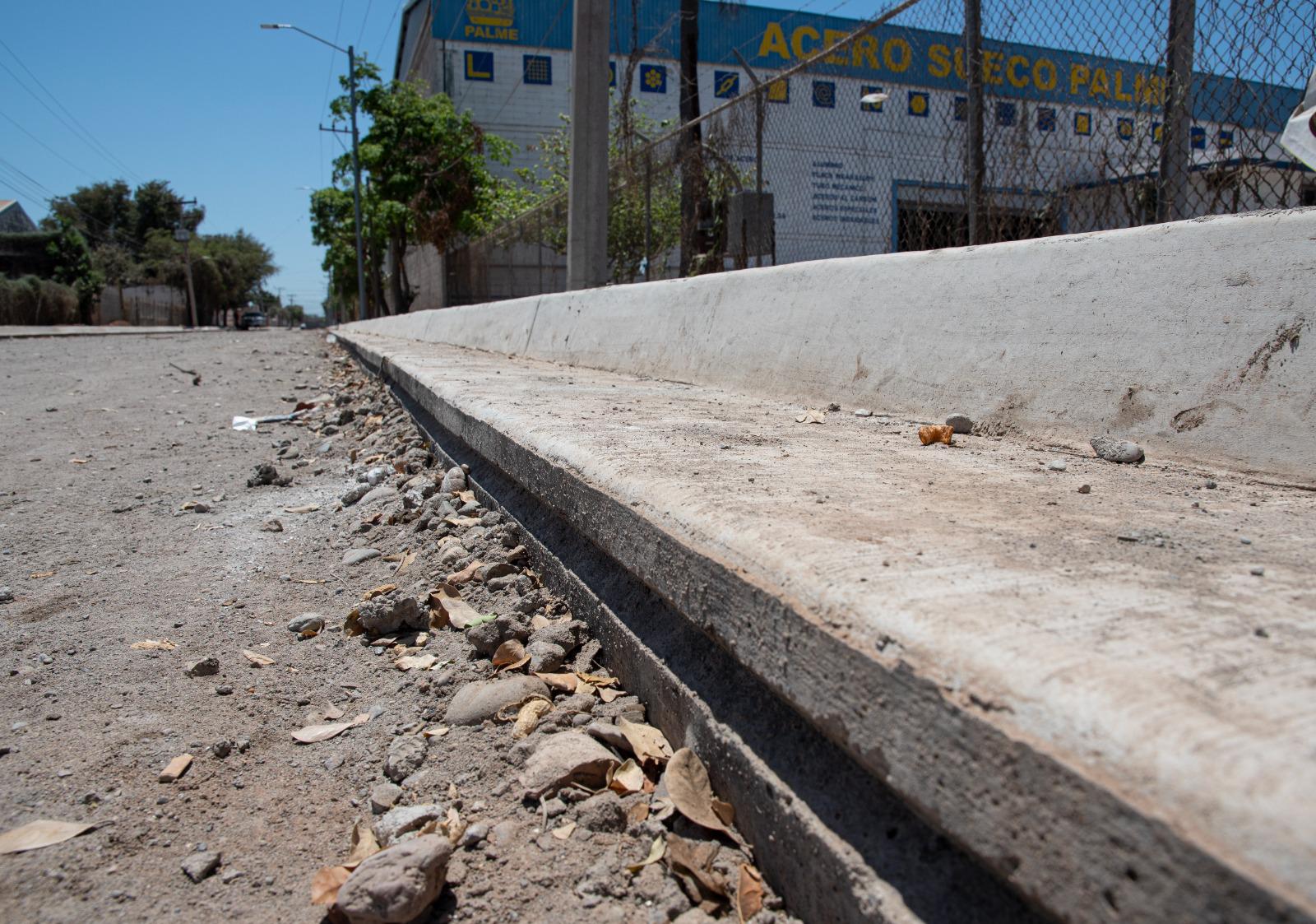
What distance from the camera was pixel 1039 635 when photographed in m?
1.08

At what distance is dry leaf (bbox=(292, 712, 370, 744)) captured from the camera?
2037 millimetres

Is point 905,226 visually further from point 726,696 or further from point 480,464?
point 726,696

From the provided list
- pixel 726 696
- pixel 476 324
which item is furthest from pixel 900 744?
pixel 476 324

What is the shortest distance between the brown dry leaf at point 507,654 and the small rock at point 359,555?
131 centimetres

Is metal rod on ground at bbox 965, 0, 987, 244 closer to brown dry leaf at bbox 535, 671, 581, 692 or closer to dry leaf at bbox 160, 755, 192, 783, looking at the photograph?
brown dry leaf at bbox 535, 671, 581, 692

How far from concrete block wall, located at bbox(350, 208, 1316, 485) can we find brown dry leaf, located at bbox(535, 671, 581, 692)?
4.97 feet

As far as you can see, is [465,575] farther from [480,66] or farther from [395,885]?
[480,66]

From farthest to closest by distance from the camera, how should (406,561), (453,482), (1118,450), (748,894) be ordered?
1. (453,482)
2. (406,561)
3. (1118,450)
4. (748,894)

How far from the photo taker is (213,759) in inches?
76.4

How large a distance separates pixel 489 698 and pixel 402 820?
421mm

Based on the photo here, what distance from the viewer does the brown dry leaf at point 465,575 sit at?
2.79m

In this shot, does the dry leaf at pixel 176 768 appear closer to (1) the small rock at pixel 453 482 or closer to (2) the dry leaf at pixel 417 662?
(2) the dry leaf at pixel 417 662

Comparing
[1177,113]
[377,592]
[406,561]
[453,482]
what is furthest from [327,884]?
[1177,113]

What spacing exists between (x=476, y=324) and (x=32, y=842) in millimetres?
8286
